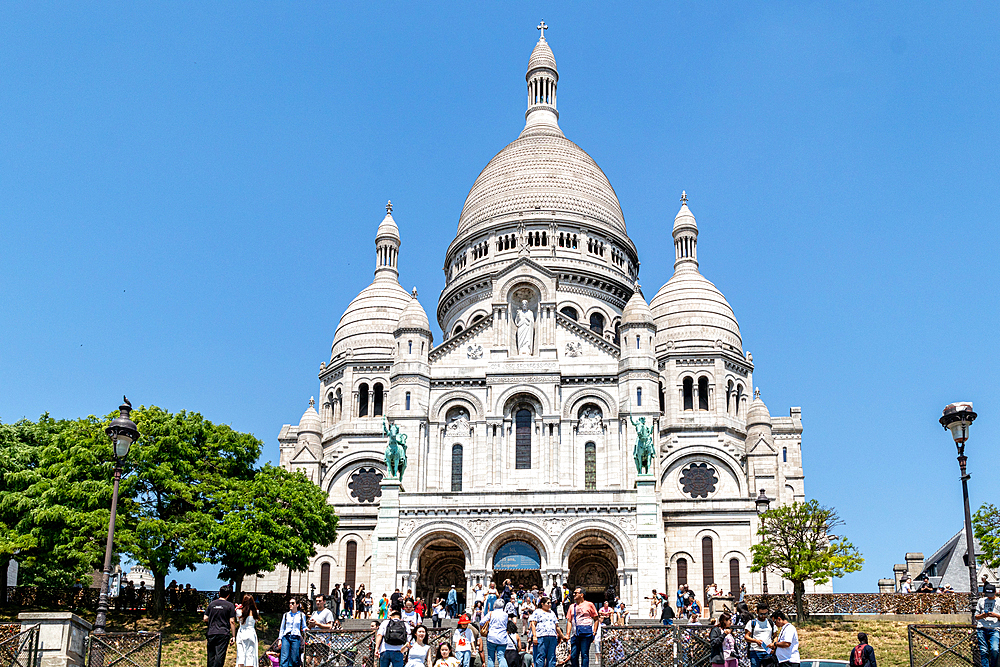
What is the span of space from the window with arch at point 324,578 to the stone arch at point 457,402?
39.0ft

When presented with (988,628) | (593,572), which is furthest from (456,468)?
(988,628)

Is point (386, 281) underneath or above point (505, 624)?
above

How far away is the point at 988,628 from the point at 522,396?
35.0 meters

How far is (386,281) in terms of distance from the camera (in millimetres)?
74500

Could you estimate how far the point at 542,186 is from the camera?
74250 millimetres

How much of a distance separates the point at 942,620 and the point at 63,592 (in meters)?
32.0

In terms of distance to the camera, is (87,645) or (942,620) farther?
(942,620)

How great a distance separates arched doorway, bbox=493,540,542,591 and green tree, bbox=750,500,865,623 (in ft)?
33.6

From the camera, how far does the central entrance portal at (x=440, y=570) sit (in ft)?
173

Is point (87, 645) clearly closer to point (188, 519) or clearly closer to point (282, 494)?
point (188, 519)

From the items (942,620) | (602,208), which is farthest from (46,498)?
(602,208)

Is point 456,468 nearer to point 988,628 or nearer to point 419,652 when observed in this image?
point 419,652

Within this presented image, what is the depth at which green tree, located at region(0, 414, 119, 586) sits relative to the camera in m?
40.1

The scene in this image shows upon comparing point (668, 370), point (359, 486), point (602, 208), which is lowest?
point (359, 486)
